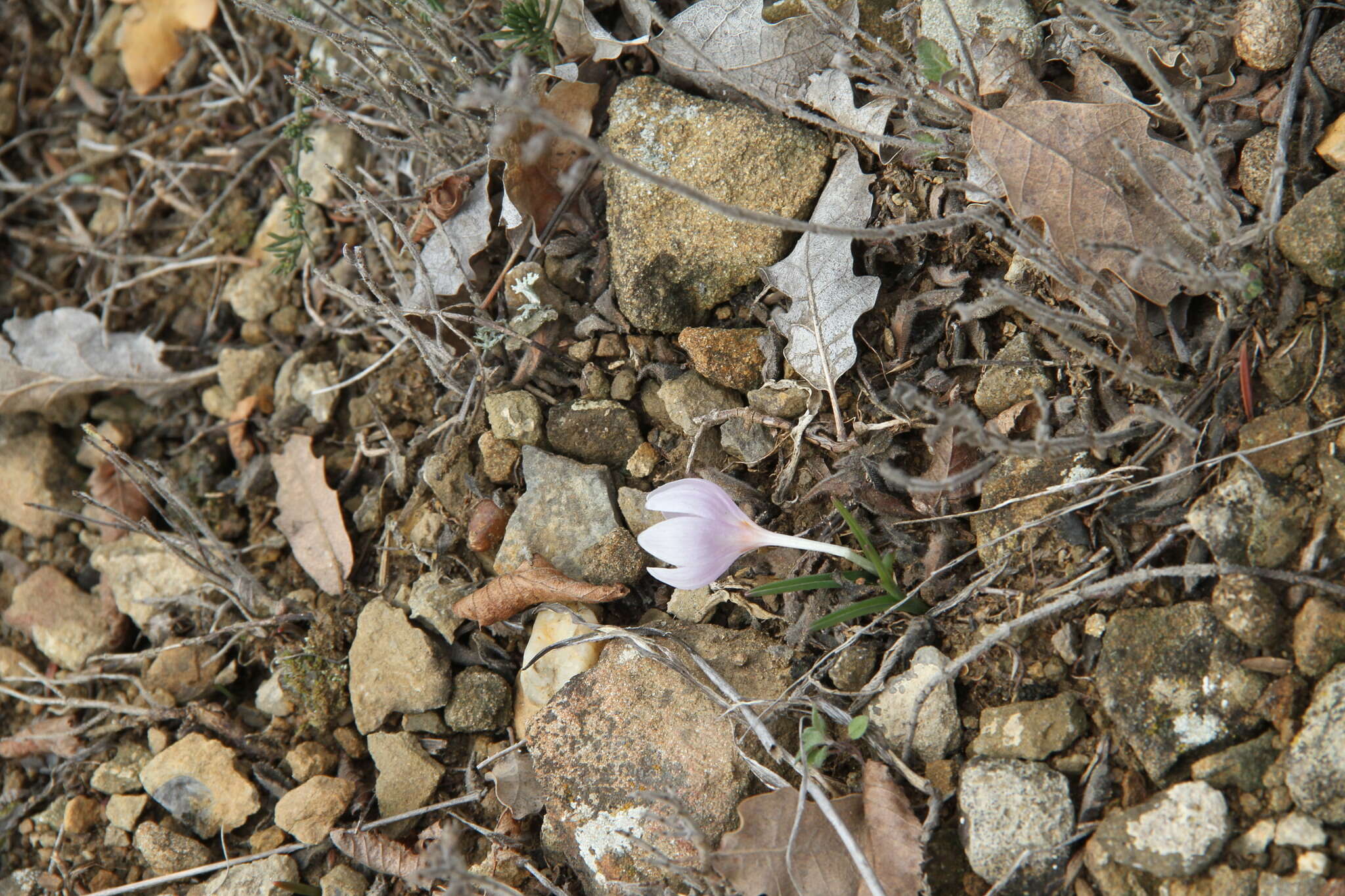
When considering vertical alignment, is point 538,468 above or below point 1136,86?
below

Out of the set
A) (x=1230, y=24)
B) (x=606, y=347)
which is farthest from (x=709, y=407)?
(x=1230, y=24)

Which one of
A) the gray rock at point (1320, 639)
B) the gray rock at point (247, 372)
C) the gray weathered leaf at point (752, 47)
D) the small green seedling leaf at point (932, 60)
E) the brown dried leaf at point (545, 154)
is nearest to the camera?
the gray rock at point (1320, 639)

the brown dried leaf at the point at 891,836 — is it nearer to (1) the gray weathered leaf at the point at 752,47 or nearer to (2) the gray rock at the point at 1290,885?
(2) the gray rock at the point at 1290,885

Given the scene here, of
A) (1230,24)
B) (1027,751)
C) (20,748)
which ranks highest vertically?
(1230,24)

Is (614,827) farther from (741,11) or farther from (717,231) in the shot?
(741,11)

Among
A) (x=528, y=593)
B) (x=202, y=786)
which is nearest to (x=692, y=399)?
(x=528, y=593)

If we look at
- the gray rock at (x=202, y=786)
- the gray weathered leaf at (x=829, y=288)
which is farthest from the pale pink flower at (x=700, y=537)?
the gray rock at (x=202, y=786)

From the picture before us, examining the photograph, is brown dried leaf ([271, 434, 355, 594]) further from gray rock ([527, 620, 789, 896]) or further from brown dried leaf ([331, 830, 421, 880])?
gray rock ([527, 620, 789, 896])

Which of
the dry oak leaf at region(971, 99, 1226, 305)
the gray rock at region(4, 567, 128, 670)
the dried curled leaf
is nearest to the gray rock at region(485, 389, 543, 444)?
the dried curled leaf
